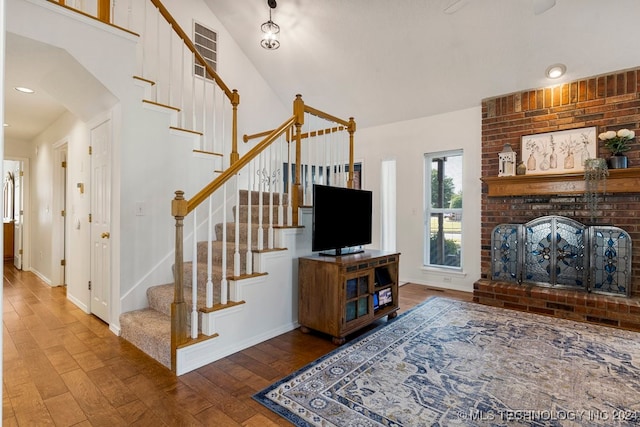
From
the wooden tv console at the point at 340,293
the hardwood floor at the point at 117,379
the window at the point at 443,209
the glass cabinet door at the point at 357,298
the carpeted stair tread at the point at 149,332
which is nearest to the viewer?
the hardwood floor at the point at 117,379

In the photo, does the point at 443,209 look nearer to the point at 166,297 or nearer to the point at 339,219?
the point at 339,219

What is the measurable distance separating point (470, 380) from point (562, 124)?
3411 mm

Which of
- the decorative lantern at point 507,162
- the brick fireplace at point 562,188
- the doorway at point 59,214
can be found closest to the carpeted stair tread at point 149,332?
the doorway at point 59,214

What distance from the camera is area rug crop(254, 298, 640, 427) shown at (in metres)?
1.97

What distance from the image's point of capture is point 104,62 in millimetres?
2887

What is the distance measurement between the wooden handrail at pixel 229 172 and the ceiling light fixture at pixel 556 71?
3.08 meters

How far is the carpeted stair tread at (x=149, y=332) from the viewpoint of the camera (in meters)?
2.54

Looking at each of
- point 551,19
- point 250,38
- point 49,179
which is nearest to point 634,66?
point 551,19

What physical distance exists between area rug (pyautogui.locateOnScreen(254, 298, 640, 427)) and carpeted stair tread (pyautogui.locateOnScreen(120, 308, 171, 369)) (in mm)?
875

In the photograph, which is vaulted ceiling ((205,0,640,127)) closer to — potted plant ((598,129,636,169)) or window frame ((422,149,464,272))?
window frame ((422,149,464,272))

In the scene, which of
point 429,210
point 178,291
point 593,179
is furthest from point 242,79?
point 593,179

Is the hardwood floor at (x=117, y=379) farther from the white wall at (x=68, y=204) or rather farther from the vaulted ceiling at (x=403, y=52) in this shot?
the vaulted ceiling at (x=403, y=52)

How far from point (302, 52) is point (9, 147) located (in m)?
5.24

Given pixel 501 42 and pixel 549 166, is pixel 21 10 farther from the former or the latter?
pixel 549 166
